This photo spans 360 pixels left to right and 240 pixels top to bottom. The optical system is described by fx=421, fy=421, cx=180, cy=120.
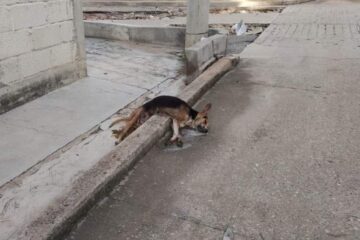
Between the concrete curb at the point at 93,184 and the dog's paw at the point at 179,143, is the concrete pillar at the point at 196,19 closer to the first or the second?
the concrete curb at the point at 93,184

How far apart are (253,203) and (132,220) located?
36.8 inches

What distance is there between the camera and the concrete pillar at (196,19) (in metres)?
8.68

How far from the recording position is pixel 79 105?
5.60 m

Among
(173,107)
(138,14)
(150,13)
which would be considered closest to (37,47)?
(173,107)

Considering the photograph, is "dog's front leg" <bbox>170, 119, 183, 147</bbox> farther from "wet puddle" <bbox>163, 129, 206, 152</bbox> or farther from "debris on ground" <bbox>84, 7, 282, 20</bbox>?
"debris on ground" <bbox>84, 7, 282, 20</bbox>

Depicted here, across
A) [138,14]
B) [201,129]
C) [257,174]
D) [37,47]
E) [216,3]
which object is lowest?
[257,174]

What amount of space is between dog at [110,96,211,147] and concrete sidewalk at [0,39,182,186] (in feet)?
2.39

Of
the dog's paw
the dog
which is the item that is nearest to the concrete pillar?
the dog

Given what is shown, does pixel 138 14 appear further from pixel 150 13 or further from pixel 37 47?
pixel 37 47

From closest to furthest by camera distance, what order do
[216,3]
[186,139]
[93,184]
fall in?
[93,184] → [186,139] → [216,3]

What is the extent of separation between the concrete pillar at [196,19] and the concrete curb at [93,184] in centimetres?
473

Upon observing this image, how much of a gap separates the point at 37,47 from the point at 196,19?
12.9 feet

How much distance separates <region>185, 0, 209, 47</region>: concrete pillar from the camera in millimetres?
8680

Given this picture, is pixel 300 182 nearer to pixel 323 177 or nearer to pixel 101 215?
pixel 323 177
